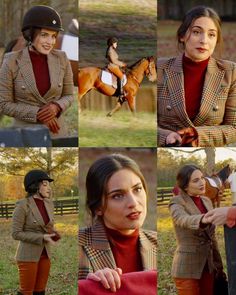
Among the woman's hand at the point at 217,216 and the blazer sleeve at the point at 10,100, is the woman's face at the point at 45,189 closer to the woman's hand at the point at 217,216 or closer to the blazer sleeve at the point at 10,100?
the blazer sleeve at the point at 10,100

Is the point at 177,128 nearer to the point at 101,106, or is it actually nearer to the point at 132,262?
the point at 101,106

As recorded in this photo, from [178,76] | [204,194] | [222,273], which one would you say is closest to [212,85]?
[178,76]

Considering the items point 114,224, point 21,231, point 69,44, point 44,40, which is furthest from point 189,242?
point 44,40

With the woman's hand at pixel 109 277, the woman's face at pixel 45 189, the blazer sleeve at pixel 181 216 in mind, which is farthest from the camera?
the woman's face at pixel 45 189

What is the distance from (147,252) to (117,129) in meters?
0.93

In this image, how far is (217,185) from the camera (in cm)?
703

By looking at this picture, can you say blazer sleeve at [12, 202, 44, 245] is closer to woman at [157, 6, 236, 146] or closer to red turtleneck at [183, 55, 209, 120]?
woman at [157, 6, 236, 146]

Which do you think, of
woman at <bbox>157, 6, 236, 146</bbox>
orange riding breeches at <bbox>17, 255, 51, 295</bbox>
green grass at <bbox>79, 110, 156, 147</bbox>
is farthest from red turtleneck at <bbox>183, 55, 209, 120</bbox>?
orange riding breeches at <bbox>17, 255, 51, 295</bbox>

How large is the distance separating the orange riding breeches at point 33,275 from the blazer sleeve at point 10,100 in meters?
1.05

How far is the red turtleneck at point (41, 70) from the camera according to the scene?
6.97 meters

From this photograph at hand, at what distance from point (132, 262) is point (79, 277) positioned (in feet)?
1.32

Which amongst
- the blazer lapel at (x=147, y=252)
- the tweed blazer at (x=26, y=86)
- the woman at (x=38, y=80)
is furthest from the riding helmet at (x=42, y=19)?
the blazer lapel at (x=147, y=252)

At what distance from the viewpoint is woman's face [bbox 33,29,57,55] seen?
6.93 m

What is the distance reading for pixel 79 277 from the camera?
690cm
